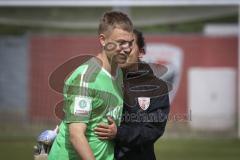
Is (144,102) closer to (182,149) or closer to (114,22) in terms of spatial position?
(114,22)

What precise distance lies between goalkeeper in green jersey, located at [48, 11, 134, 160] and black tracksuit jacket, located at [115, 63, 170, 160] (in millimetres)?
201

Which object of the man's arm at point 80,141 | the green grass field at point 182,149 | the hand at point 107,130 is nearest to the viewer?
the man's arm at point 80,141

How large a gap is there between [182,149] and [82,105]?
29.8 feet

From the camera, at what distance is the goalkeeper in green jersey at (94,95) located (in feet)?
11.6

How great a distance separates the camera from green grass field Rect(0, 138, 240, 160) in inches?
439

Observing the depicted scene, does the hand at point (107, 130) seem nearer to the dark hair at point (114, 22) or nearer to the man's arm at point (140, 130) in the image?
the man's arm at point (140, 130)

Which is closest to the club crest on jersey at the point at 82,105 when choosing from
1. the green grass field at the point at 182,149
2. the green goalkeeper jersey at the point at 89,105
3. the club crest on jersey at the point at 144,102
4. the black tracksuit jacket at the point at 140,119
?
the green goalkeeper jersey at the point at 89,105

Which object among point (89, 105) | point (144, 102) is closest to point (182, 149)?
point (144, 102)

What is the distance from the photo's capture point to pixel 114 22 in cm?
355

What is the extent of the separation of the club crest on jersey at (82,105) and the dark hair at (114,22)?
0.37m

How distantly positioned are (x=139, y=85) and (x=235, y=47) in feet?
43.1

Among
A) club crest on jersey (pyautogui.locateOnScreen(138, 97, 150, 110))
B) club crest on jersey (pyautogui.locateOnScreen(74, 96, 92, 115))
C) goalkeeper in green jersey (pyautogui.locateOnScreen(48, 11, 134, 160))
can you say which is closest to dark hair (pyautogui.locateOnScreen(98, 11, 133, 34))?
goalkeeper in green jersey (pyautogui.locateOnScreen(48, 11, 134, 160))

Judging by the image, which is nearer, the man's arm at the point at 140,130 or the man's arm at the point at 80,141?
the man's arm at the point at 80,141

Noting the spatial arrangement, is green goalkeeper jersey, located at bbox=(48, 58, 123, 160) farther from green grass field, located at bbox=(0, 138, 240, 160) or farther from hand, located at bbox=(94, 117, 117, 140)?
green grass field, located at bbox=(0, 138, 240, 160)
